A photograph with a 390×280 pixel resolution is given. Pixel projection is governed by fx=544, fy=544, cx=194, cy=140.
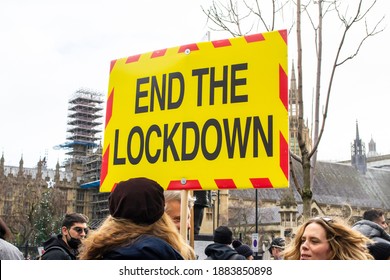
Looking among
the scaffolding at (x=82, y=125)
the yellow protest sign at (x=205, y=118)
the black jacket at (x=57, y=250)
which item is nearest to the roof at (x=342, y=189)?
the scaffolding at (x=82, y=125)

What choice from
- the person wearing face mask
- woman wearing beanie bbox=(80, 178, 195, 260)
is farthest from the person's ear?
woman wearing beanie bbox=(80, 178, 195, 260)

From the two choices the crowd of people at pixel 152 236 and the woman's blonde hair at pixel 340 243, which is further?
the woman's blonde hair at pixel 340 243

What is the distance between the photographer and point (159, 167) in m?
3.32

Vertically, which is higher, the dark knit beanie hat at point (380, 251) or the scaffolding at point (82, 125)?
the scaffolding at point (82, 125)

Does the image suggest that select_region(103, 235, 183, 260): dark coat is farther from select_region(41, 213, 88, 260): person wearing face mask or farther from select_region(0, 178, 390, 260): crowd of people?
select_region(41, 213, 88, 260): person wearing face mask

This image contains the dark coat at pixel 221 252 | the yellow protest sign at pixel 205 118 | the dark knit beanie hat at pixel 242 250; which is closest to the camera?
the yellow protest sign at pixel 205 118

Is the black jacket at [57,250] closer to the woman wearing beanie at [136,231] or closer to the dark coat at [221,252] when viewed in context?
→ the dark coat at [221,252]

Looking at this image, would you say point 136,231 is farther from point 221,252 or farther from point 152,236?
point 221,252

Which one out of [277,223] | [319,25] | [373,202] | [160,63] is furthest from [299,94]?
[373,202]

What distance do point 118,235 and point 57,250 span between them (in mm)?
2708

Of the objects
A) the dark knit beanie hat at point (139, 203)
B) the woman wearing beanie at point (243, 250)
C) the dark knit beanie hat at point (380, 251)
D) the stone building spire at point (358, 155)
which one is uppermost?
the stone building spire at point (358, 155)

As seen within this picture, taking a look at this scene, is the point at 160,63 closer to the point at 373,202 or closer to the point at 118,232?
the point at 118,232

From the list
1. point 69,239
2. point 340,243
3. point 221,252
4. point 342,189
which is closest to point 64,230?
point 69,239

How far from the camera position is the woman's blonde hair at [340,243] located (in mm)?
2990
